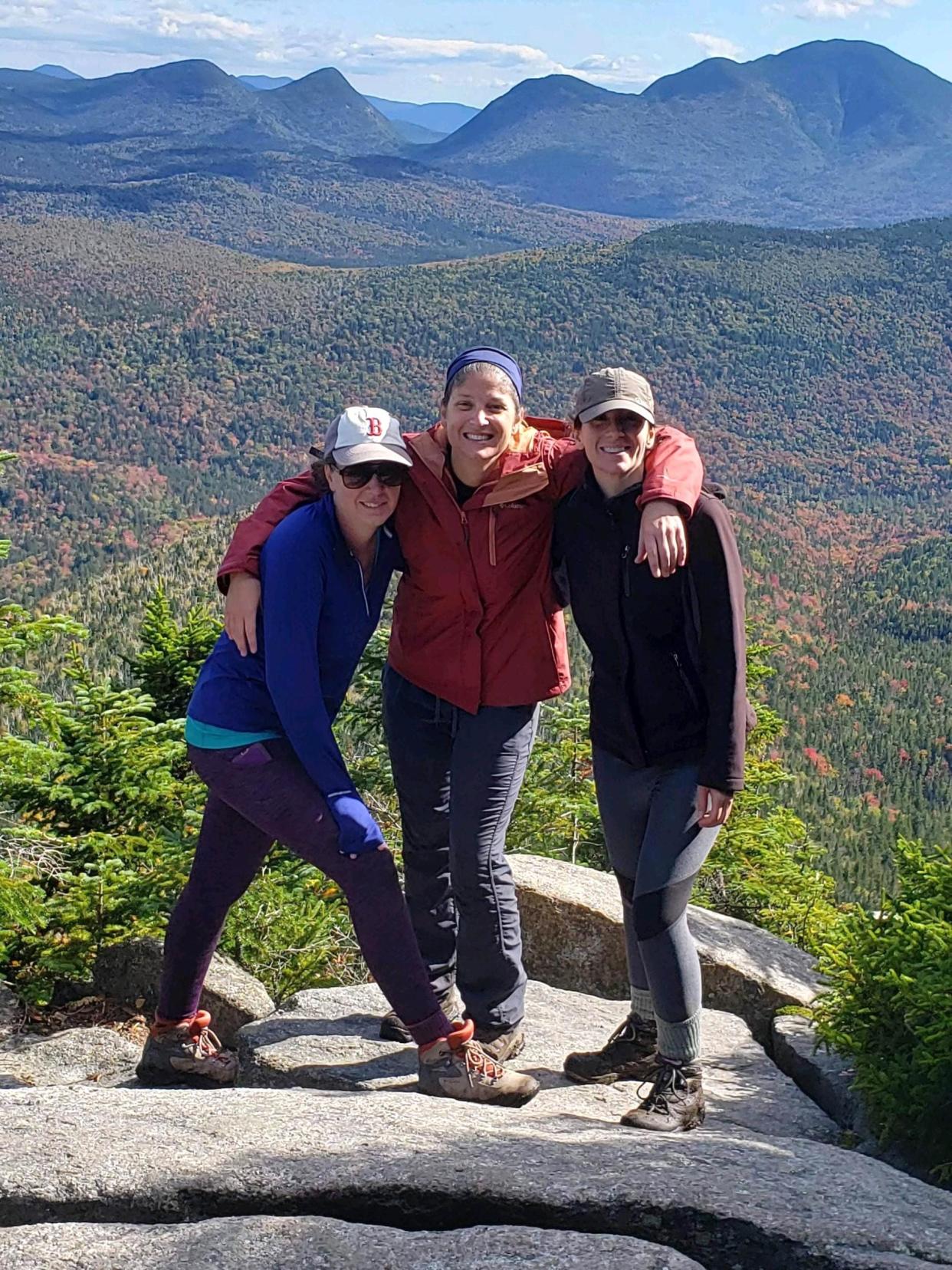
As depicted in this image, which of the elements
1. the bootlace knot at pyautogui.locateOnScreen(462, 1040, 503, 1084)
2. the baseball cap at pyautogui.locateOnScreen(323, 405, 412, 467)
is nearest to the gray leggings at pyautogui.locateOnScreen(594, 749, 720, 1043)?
the bootlace knot at pyautogui.locateOnScreen(462, 1040, 503, 1084)

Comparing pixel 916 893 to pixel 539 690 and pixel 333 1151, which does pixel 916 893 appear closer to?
pixel 539 690

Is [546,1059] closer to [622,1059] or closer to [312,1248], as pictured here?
[622,1059]

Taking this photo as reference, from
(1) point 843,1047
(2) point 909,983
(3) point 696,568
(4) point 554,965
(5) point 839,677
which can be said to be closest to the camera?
(3) point 696,568

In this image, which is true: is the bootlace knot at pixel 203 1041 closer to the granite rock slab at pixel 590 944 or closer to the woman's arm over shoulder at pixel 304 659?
the woman's arm over shoulder at pixel 304 659

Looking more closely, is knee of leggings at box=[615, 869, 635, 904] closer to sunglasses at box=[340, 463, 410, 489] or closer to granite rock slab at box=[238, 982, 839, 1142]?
granite rock slab at box=[238, 982, 839, 1142]

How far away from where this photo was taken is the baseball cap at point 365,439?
13.4 ft

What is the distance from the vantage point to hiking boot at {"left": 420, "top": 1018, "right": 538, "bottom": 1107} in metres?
4.39

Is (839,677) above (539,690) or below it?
below

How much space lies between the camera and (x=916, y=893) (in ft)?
16.3

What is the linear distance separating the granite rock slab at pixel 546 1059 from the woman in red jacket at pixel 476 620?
0.38 m

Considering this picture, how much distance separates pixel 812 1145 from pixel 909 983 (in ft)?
2.24

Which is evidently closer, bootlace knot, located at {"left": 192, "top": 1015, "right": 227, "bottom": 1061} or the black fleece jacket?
the black fleece jacket

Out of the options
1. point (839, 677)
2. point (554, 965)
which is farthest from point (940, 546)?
point (554, 965)

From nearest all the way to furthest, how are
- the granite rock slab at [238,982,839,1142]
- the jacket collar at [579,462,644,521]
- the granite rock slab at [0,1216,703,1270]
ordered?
the granite rock slab at [0,1216,703,1270], the jacket collar at [579,462,644,521], the granite rock slab at [238,982,839,1142]
